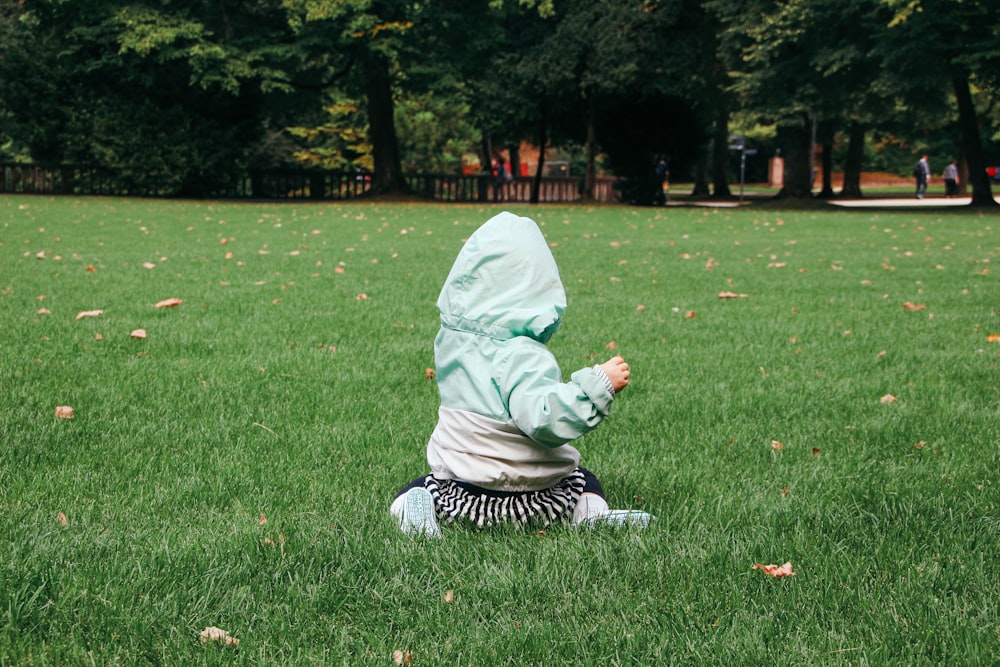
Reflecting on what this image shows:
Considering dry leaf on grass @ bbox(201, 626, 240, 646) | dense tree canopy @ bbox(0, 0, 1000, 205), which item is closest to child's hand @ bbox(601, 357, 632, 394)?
dry leaf on grass @ bbox(201, 626, 240, 646)

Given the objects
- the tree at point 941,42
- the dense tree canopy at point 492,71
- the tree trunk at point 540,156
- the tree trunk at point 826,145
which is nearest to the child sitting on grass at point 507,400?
the tree at point 941,42

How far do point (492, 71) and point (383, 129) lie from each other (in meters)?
3.92

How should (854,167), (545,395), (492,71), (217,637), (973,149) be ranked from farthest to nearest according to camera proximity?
(854,167), (492,71), (973,149), (545,395), (217,637)

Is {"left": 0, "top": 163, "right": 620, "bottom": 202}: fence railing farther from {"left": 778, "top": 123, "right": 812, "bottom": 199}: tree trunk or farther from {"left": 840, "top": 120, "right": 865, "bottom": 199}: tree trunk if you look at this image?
{"left": 840, "top": 120, "right": 865, "bottom": 199}: tree trunk

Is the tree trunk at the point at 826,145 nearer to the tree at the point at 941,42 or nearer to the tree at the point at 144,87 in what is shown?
the tree at the point at 941,42

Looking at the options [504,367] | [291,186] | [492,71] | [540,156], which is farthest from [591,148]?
[504,367]

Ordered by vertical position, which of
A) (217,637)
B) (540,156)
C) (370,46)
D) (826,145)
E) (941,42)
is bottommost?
(217,637)

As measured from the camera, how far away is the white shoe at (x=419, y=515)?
2762 millimetres

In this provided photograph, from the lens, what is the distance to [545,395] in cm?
246

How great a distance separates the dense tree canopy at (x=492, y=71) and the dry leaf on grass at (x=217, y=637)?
23840 mm

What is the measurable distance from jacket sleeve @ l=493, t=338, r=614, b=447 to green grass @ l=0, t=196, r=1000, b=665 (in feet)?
1.32

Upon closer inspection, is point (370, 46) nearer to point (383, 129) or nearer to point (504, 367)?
point (383, 129)

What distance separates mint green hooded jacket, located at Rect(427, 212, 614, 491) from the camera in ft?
8.27

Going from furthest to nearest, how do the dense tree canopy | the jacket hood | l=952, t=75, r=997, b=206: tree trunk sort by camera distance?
l=952, t=75, r=997, b=206: tree trunk
the dense tree canopy
the jacket hood
